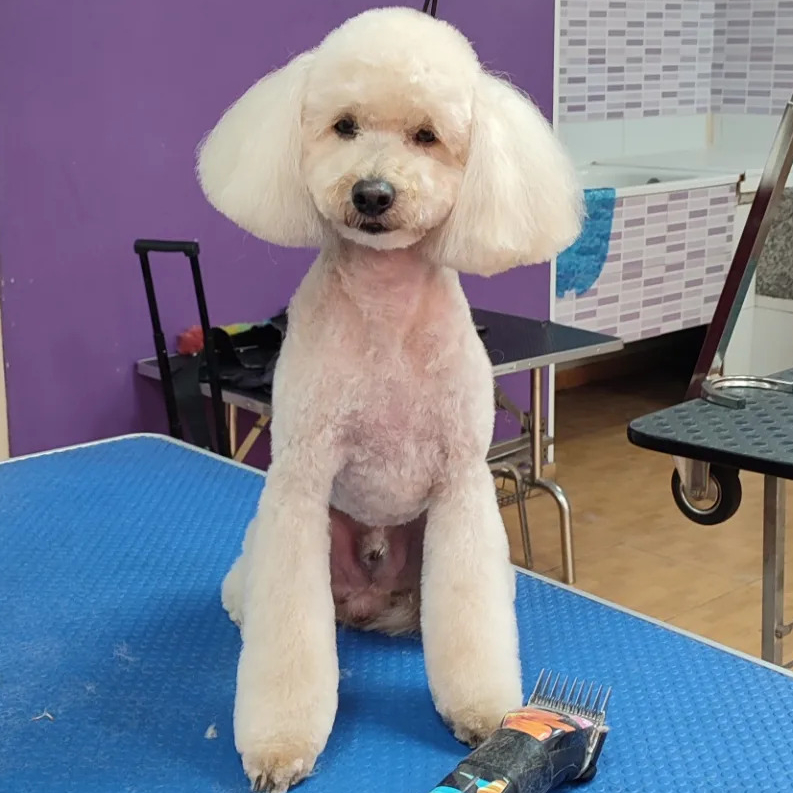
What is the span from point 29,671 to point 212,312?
123 cm

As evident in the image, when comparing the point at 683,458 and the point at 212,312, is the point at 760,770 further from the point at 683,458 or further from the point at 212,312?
the point at 212,312

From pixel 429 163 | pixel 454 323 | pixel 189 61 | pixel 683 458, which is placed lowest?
pixel 683 458

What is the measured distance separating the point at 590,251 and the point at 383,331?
200cm

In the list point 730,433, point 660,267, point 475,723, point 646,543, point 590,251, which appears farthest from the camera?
point 660,267

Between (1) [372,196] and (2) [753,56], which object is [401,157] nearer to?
(1) [372,196]

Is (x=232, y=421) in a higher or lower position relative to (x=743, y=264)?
lower

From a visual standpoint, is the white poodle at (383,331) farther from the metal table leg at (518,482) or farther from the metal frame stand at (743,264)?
the metal table leg at (518,482)

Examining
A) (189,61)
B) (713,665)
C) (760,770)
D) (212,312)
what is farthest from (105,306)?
(760,770)

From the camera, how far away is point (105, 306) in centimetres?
207

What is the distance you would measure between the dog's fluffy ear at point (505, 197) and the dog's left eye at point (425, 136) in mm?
33

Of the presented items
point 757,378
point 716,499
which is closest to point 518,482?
point 757,378

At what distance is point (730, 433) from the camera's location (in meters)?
1.17

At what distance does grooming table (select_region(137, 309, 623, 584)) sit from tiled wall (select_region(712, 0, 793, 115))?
1.91 m

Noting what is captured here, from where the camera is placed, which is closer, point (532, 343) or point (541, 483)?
point (532, 343)
